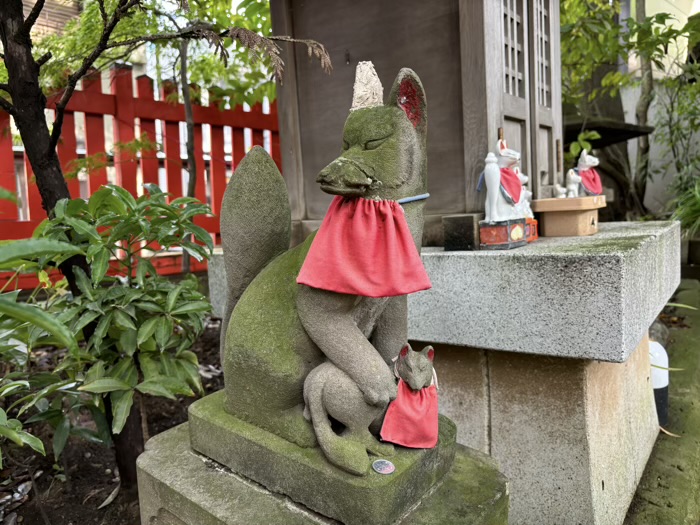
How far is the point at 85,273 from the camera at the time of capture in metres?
1.90

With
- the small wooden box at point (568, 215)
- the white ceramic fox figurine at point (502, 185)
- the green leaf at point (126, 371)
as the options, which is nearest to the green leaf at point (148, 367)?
the green leaf at point (126, 371)

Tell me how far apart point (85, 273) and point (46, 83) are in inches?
73.7

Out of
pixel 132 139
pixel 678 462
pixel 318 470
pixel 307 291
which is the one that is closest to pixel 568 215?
pixel 678 462

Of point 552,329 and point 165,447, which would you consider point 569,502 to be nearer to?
point 552,329

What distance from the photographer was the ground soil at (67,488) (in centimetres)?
197

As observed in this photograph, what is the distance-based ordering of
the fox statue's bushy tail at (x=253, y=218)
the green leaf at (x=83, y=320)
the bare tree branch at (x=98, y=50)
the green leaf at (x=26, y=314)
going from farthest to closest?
the green leaf at (x=83, y=320) → the bare tree branch at (x=98, y=50) → the fox statue's bushy tail at (x=253, y=218) → the green leaf at (x=26, y=314)

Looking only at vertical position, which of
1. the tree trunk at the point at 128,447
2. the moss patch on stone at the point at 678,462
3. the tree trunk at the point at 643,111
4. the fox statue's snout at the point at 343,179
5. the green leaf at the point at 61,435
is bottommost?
the moss patch on stone at the point at 678,462

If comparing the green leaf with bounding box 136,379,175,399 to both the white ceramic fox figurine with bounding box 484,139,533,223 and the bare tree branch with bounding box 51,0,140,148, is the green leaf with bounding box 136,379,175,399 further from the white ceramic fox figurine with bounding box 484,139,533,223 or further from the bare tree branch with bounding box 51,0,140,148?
the white ceramic fox figurine with bounding box 484,139,533,223

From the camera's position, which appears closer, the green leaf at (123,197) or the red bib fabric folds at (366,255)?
the red bib fabric folds at (366,255)

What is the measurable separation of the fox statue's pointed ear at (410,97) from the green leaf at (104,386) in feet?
4.30

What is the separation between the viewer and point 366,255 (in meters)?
1.23

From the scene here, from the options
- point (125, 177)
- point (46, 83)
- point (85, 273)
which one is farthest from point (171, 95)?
point (85, 273)

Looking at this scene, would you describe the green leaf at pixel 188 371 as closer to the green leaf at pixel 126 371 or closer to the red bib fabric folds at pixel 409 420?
the green leaf at pixel 126 371

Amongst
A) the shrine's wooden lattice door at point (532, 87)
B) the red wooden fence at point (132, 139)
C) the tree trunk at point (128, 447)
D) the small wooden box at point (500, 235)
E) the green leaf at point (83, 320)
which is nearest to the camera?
the green leaf at point (83, 320)
